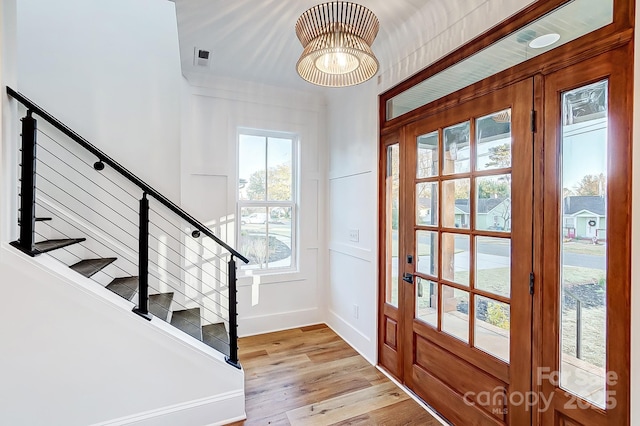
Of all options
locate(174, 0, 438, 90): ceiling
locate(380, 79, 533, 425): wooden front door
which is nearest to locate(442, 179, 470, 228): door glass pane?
locate(380, 79, 533, 425): wooden front door

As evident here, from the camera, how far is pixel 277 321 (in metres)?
3.38

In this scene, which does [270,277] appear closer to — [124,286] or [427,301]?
[124,286]

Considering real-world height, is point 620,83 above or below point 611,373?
above

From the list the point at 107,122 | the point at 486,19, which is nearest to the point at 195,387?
the point at 107,122

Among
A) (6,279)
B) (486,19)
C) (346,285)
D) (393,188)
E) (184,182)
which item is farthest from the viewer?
(346,285)

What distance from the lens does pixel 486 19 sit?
168cm

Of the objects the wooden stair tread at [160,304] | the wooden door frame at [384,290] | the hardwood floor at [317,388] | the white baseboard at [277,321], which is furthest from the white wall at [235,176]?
the wooden door frame at [384,290]

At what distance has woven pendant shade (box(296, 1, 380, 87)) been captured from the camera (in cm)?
139

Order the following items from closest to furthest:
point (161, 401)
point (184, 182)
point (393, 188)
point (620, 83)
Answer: point (620, 83) → point (161, 401) → point (393, 188) → point (184, 182)

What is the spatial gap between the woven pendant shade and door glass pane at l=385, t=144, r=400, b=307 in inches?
39.6

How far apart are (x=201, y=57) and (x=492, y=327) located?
308 centimetres

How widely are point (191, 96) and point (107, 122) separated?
0.80 metres

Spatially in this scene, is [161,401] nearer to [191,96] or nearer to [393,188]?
[393,188]

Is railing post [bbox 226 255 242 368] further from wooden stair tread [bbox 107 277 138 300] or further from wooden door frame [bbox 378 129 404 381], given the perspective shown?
wooden door frame [bbox 378 129 404 381]
